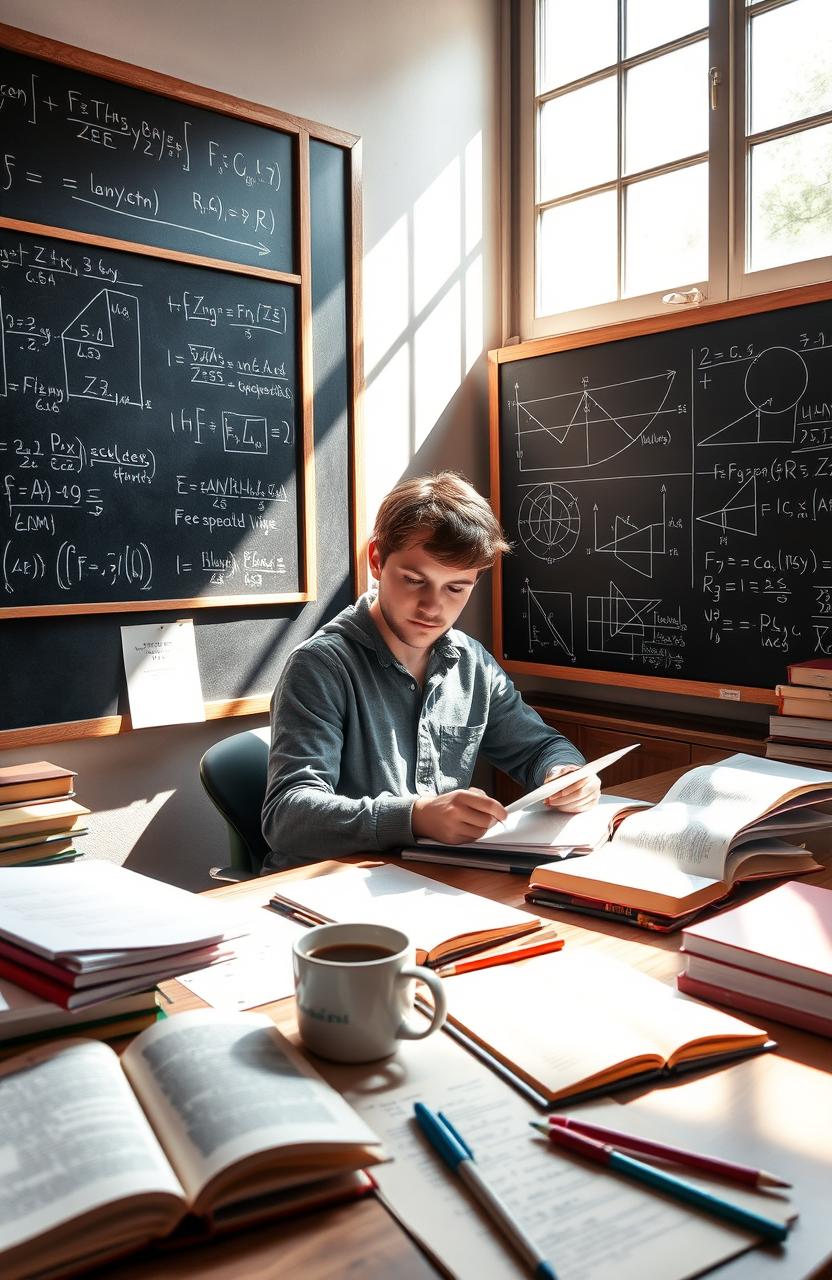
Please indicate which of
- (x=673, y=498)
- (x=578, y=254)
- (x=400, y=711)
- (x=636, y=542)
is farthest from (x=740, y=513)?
(x=400, y=711)

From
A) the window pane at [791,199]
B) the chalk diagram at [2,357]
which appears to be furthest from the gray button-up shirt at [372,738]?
the window pane at [791,199]

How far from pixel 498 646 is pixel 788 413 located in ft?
3.87

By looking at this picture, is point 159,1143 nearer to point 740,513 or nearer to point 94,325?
point 94,325

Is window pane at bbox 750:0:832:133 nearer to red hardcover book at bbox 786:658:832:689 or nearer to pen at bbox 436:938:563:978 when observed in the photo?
red hardcover book at bbox 786:658:832:689

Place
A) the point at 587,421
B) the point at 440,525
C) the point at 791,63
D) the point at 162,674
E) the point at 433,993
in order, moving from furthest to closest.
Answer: the point at 587,421 → the point at 791,63 → the point at 162,674 → the point at 440,525 → the point at 433,993

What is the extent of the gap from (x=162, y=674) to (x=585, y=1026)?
5.83 ft

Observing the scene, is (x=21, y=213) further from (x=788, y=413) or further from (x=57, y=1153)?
(x=57, y=1153)

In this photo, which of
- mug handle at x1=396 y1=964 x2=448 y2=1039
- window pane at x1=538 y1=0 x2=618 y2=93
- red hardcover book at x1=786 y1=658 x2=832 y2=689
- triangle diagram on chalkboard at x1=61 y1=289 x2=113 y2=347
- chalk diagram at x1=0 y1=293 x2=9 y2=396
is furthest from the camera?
window pane at x1=538 y1=0 x2=618 y2=93

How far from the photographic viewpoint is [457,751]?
6.57 feet

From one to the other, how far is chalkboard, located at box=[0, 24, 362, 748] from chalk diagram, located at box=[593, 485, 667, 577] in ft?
2.46

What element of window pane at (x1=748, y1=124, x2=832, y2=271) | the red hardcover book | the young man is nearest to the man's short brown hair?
the young man

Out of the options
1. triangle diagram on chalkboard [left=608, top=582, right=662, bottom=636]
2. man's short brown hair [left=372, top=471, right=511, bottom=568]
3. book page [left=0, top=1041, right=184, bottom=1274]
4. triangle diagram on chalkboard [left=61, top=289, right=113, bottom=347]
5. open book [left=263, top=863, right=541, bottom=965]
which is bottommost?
open book [left=263, top=863, right=541, bottom=965]

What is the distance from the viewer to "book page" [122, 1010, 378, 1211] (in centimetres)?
64

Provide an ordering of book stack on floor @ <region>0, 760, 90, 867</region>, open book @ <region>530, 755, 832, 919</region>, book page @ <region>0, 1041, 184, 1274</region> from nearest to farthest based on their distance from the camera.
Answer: book page @ <region>0, 1041, 184, 1274</region> → open book @ <region>530, 755, 832, 919</region> → book stack on floor @ <region>0, 760, 90, 867</region>
